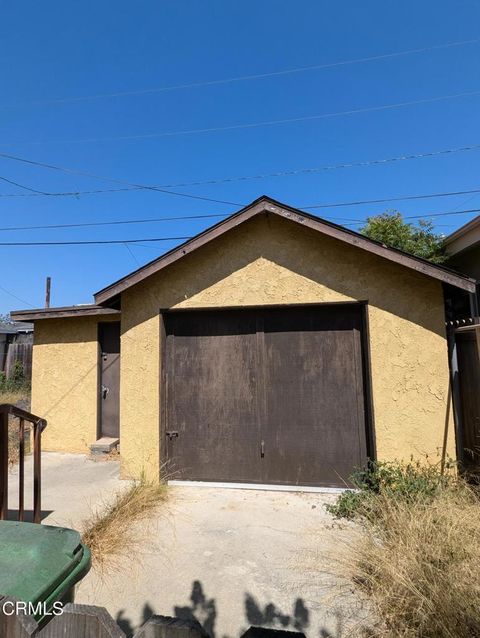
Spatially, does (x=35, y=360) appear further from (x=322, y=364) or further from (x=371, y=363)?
(x=371, y=363)

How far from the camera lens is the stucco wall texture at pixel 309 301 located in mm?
4809

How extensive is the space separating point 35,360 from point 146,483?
4333 mm

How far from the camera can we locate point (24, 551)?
5.43 feet

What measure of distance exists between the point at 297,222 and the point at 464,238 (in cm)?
389

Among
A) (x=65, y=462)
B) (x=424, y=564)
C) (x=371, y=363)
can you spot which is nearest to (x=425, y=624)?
(x=424, y=564)

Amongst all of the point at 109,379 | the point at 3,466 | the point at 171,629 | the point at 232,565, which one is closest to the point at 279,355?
the point at 232,565

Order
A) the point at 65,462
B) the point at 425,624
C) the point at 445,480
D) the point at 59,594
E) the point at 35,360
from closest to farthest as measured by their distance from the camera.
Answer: the point at 59,594 < the point at 425,624 < the point at 445,480 < the point at 65,462 < the point at 35,360

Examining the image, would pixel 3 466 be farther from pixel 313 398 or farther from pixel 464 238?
pixel 464 238

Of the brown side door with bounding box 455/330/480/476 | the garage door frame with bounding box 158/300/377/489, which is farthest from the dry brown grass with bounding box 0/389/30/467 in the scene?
the brown side door with bounding box 455/330/480/476

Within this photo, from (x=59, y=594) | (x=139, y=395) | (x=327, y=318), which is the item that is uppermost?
(x=327, y=318)

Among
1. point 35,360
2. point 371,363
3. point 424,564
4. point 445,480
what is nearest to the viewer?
point 424,564

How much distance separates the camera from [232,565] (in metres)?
3.30

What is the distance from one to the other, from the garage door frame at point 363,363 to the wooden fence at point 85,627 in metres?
4.16

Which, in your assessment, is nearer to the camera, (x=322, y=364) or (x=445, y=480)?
(x=445, y=480)
